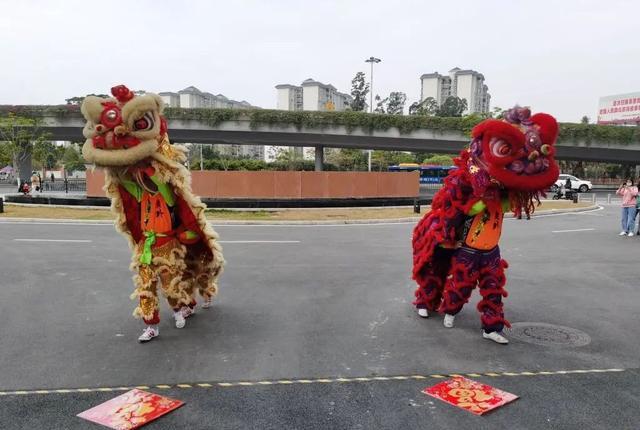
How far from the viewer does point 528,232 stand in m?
14.4

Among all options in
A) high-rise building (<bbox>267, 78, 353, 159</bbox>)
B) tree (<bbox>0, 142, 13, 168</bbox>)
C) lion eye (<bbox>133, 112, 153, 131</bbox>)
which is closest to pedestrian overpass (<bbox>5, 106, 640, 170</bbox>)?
tree (<bbox>0, 142, 13, 168</bbox>)

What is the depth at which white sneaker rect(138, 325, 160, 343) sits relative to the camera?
522 cm

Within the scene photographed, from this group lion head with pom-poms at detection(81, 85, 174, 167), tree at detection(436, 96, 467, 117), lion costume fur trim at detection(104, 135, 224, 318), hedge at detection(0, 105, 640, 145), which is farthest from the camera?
tree at detection(436, 96, 467, 117)

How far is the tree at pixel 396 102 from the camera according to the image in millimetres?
82312

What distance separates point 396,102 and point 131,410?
8232cm

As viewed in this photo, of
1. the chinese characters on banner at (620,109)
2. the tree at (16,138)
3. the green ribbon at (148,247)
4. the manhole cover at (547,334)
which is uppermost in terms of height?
the chinese characters on banner at (620,109)

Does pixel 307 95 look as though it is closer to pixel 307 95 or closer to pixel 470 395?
pixel 307 95

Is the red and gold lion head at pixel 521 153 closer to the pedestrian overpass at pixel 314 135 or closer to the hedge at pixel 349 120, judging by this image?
the hedge at pixel 349 120

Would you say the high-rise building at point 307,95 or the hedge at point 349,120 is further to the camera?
the high-rise building at point 307,95

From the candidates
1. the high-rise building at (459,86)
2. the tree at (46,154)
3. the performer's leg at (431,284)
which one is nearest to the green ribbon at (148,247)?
the performer's leg at (431,284)

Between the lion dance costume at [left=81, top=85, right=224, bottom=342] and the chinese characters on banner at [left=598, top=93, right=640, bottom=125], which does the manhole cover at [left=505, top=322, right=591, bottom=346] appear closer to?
the lion dance costume at [left=81, top=85, right=224, bottom=342]

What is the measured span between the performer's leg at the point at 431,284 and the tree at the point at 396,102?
3100 inches

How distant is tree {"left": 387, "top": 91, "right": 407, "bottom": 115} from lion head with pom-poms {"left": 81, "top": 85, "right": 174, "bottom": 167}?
7992cm

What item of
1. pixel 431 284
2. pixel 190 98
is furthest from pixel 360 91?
pixel 431 284
